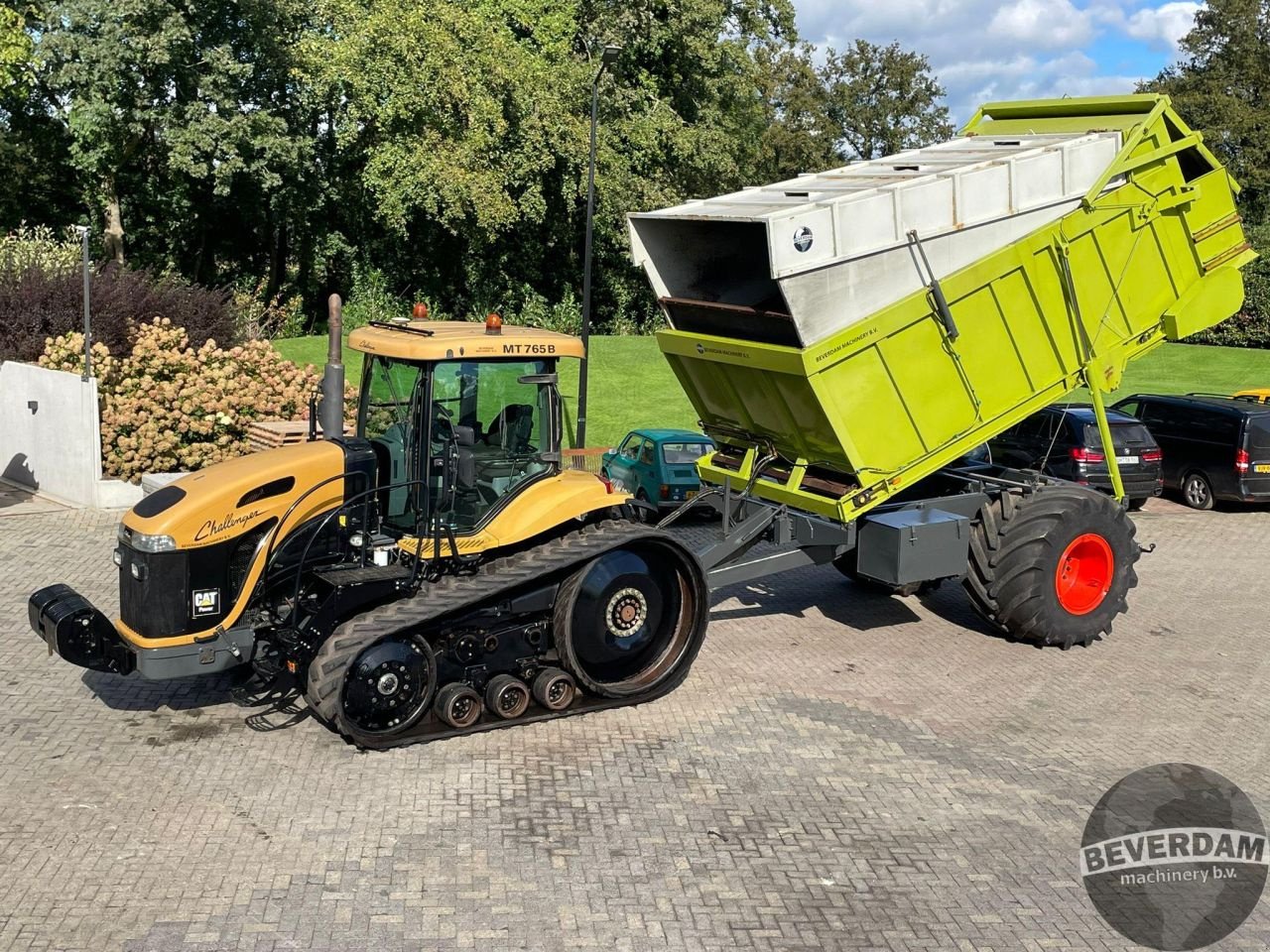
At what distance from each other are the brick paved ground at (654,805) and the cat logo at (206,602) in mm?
1029

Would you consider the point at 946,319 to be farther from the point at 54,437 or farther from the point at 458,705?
the point at 54,437

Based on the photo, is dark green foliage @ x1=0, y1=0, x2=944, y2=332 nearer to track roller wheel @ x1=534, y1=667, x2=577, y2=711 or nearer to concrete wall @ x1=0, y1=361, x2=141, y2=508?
concrete wall @ x1=0, y1=361, x2=141, y2=508

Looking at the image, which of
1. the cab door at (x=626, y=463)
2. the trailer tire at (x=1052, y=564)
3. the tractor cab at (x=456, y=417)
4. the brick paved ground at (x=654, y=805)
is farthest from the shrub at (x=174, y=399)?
the trailer tire at (x=1052, y=564)

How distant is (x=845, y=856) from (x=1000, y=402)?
5.33 metres

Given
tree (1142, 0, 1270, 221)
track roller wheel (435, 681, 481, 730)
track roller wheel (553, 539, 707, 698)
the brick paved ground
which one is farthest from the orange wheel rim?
tree (1142, 0, 1270, 221)

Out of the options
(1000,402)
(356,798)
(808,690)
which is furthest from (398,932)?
(1000,402)

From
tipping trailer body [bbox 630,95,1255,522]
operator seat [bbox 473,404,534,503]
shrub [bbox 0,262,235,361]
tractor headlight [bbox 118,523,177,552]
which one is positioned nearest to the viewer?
tractor headlight [bbox 118,523,177,552]

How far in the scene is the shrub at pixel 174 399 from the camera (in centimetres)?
1778

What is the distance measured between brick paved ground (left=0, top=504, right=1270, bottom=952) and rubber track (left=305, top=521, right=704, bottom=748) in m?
0.15

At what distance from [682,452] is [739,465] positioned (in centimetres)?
560

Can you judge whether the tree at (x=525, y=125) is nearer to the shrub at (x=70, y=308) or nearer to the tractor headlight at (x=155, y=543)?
the shrub at (x=70, y=308)

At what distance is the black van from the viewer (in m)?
18.0

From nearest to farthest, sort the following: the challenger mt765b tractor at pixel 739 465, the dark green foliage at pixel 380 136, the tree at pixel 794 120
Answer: the challenger mt765b tractor at pixel 739 465 → the dark green foliage at pixel 380 136 → the tree at pixel 794 120

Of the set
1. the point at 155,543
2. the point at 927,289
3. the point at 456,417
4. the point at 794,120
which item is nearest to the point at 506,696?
the point at 456,417
